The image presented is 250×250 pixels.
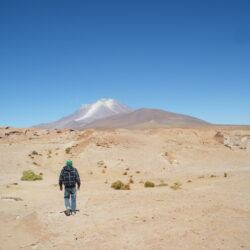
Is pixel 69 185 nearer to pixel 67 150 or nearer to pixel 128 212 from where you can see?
pixel 128 212

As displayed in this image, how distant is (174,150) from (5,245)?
34585 millimetres

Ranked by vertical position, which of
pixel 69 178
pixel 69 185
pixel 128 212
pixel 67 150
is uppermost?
pixel 67 150

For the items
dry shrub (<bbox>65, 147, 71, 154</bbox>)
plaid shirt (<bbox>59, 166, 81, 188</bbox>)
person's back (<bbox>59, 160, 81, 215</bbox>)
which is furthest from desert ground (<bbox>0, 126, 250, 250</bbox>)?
dry shrub (<bbox>65, 147, 71, 154</bbox>)

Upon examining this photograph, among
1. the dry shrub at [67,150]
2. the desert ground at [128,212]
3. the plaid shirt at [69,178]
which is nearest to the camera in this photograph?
the desert ground at [128,212]

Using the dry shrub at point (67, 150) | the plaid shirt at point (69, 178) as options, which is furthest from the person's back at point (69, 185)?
the dry shrub at point (67, 150)

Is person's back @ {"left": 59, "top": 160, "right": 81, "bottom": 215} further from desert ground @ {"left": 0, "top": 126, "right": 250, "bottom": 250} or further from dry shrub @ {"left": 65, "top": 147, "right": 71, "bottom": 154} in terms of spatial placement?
dry shrub @ {"left": 65, "top": 147, "right": 71, "bottom": 154}

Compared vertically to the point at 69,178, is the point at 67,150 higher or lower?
higher

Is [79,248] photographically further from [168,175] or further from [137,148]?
[137,148]

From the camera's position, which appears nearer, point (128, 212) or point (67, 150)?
point (128, 212)

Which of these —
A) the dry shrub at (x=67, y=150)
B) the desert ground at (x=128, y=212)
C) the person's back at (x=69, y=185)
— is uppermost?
the dry shrub at (x=67, y=150)

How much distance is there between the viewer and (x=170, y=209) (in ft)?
50.3

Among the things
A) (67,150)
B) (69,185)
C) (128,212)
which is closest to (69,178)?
(69,185)

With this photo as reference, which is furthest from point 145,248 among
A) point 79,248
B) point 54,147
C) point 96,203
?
point 54,147

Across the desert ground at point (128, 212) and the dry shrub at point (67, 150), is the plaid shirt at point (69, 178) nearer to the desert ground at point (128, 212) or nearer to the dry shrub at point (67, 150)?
the desert ground at point (128, 212)
